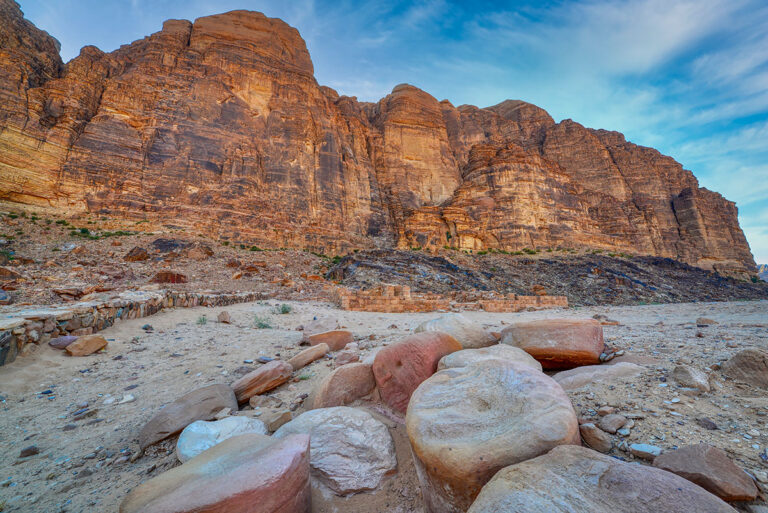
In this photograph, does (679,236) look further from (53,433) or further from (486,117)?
(53,433)

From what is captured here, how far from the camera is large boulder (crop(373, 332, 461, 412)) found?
8.89 ft

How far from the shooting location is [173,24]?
3509 centimetres

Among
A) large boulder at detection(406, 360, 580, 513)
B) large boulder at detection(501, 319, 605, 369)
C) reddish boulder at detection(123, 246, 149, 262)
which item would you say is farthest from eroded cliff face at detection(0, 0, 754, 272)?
large boulder at detection(406, 360, 580, 513)

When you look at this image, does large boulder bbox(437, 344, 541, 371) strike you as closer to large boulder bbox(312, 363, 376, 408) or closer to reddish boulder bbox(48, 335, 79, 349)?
large boulder bbox(312, 363, 376, 408)

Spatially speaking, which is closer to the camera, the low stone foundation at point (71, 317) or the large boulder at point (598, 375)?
the large boulder at point (598, 375)

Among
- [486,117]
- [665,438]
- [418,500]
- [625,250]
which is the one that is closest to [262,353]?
[418,500]

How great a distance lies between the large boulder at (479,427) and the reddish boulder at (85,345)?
475 centimetres

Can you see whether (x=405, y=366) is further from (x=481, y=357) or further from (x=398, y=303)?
(x=398, y=303)

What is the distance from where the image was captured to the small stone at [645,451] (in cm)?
157

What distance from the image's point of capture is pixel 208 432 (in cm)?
224

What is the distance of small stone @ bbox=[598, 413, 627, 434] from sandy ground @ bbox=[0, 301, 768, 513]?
0.08 meters

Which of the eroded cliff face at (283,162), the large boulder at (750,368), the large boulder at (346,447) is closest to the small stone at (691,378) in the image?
the large boulder at (750,368)

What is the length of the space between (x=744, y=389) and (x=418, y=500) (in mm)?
2506

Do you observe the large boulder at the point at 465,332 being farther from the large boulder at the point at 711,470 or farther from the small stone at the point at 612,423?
the large boulder at the point at 711,470
